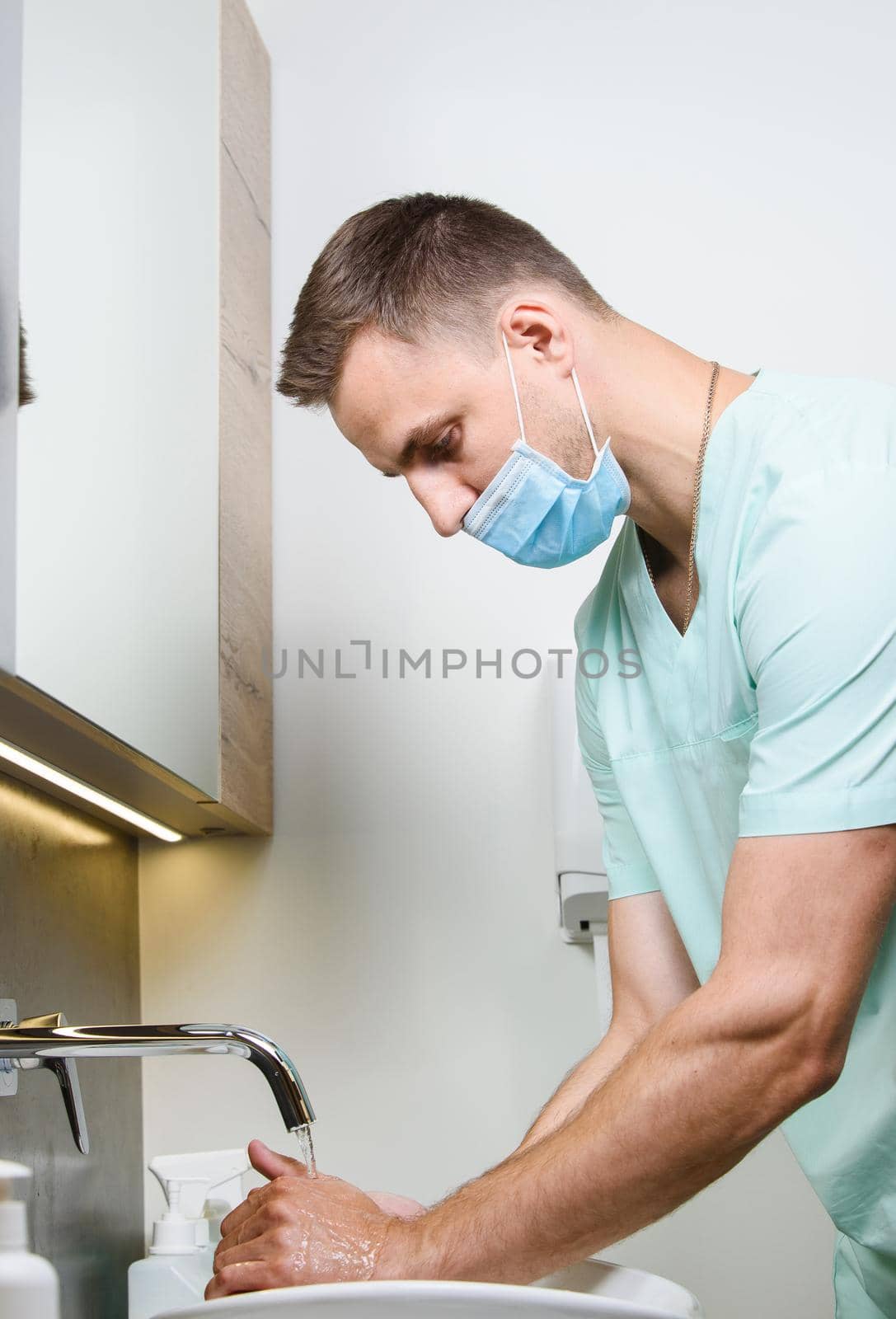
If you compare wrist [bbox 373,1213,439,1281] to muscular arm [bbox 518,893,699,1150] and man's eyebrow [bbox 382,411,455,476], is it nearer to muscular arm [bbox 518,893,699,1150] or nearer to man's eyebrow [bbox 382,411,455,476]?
muscular arm [bbox 518,893,699,1150]

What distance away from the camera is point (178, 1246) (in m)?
1.25

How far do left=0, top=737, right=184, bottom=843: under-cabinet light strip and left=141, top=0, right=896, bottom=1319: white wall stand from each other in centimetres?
9

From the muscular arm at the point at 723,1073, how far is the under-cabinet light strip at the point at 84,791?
535mm

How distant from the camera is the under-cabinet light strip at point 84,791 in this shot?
44.8 inches

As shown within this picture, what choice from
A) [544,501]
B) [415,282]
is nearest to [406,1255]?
[544,501]

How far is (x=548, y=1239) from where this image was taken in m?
0.85

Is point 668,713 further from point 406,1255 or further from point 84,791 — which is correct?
point 84,791

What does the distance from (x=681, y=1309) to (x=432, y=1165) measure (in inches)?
28.7

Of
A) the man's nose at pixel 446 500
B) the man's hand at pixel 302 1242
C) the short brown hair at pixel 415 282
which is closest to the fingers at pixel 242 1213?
the man's hand at pixel 302 1242

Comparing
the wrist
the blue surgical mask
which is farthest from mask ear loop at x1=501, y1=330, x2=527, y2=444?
the wrist

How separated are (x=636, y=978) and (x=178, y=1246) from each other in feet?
1.69

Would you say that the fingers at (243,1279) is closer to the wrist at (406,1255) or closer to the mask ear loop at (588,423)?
the wrist at (406,1255)

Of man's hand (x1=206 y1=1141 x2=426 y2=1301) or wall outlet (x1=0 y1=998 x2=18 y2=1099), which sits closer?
man's hand (x1=206 y1=1141 x2=426 y2=1301)

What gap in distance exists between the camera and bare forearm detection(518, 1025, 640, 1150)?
1135mm
